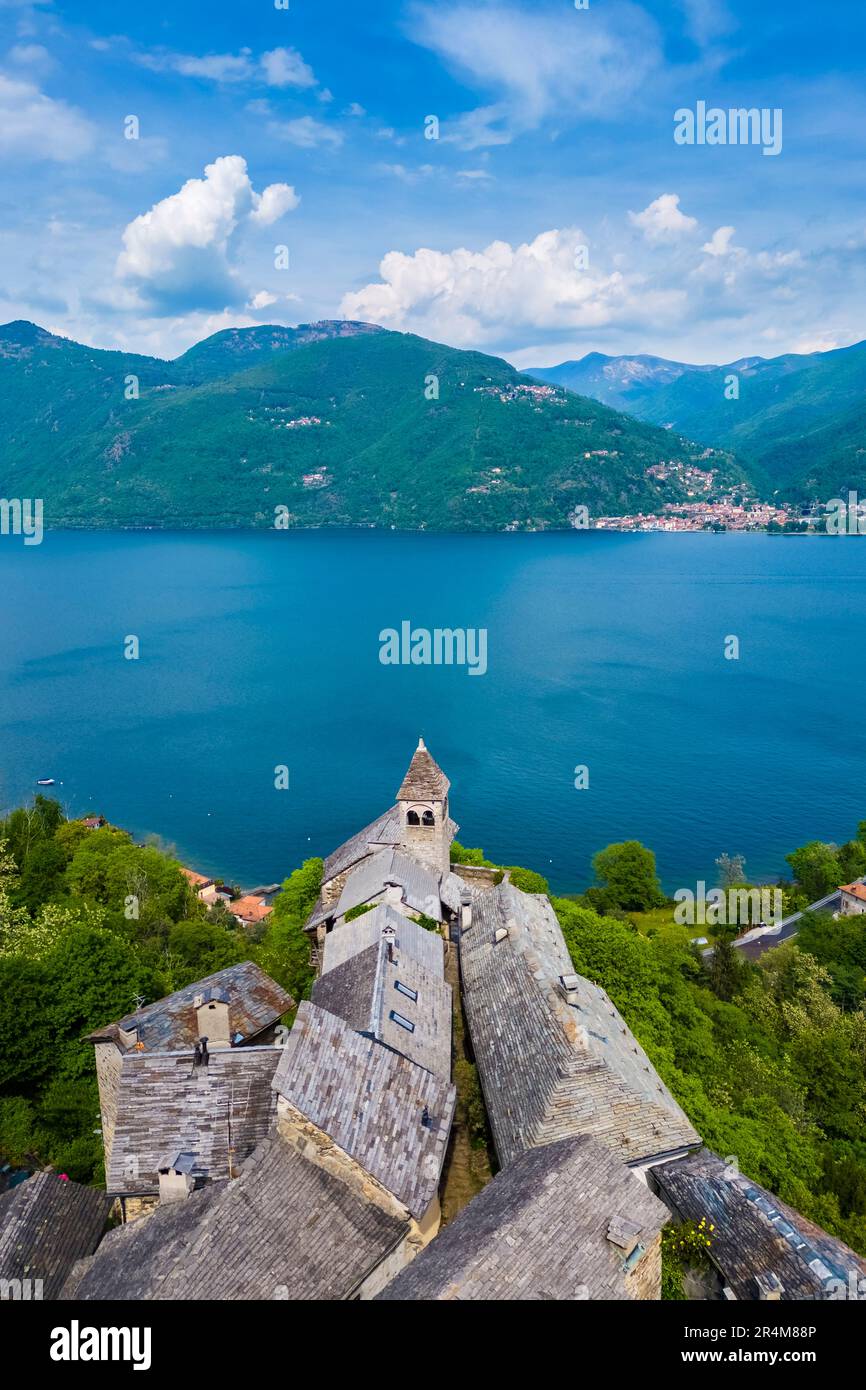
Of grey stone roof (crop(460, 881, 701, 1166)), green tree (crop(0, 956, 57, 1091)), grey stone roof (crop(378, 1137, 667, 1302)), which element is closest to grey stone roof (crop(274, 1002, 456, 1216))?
grey stone roof (crop(378, 1137, 667, 1302))

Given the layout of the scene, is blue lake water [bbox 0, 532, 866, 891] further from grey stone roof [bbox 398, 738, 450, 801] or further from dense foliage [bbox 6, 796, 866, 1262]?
grey stone roof [bbox 398, 738, 450, 801]

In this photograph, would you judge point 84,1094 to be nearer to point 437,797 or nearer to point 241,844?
point 437,797

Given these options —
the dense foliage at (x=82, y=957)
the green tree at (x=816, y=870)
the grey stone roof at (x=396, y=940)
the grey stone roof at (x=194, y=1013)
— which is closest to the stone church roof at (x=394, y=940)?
the grey stone roof at (x=396, y=940)

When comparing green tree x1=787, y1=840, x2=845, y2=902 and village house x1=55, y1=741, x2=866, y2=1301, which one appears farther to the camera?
green tree x1=787, y1=840, x2=845, y2=902

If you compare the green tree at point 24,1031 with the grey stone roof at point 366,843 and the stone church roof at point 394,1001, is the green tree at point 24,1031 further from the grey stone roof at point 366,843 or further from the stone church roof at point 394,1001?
the grey stone roof at point 366,843

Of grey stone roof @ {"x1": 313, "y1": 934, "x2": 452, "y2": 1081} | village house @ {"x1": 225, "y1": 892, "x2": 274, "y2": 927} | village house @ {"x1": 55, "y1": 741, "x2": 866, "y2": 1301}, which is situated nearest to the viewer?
village house @ {"x1": 55, "y1": 741, "x2": 866, "y2": 1301}

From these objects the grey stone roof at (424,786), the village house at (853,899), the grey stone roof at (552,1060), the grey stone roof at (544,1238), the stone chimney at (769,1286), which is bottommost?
the village house at (853,899)

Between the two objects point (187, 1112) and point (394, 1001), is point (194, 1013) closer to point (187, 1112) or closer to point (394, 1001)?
point (187, 1112)
